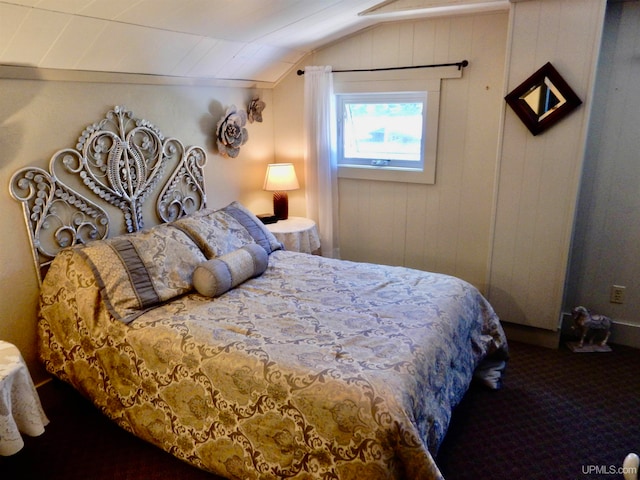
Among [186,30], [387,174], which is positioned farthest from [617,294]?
[186,30]

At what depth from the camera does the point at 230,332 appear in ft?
6.62

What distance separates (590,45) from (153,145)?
8.68 ft

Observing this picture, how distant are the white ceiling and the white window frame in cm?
36

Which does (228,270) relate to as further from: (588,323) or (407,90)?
(588,323)

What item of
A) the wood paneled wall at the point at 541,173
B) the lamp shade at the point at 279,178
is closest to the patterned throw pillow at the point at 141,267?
the lamp shade at the point at 279,178

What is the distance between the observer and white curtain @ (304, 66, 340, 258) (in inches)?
141

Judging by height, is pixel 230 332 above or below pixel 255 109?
below

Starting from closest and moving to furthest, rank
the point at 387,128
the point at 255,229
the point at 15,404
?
the point at 15,404 → the point at 255,229 → the point at 387,128

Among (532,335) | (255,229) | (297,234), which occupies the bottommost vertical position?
(532,335)

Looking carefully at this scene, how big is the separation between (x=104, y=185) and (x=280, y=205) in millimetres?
1475

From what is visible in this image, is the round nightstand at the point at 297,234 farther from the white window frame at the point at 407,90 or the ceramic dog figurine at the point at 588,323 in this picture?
the ceramic dog figurine at the point at 588,323

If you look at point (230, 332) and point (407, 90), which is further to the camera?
point (407, 90)

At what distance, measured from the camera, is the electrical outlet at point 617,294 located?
3013 millimetres

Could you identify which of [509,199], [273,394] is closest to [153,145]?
[273,394]
